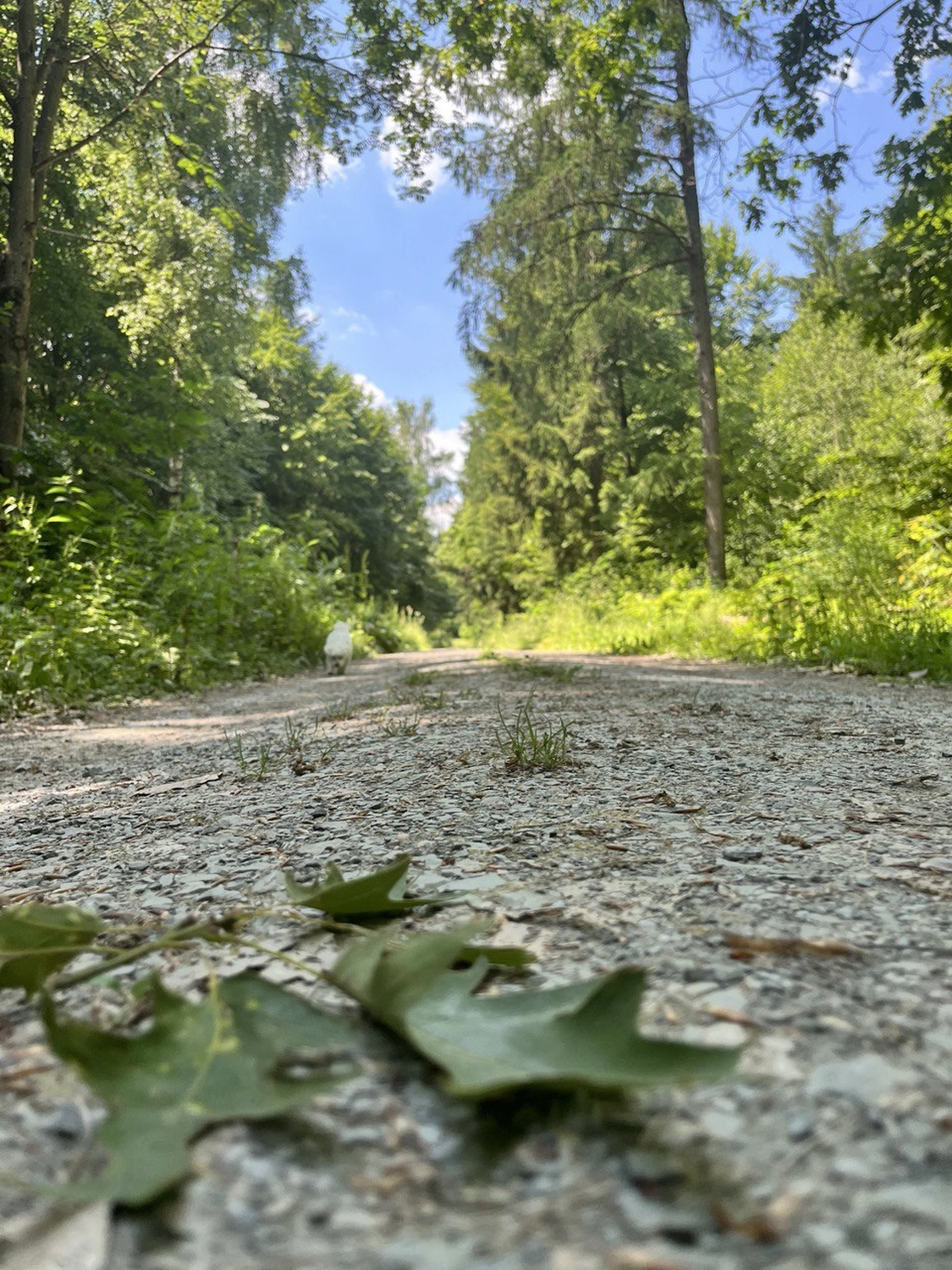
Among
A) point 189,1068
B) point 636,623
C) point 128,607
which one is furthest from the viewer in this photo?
point 636,623

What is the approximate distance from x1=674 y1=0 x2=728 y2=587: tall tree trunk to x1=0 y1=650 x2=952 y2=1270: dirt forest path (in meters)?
9.06

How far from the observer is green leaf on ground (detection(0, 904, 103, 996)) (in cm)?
90

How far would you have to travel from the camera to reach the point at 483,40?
8.18 metres

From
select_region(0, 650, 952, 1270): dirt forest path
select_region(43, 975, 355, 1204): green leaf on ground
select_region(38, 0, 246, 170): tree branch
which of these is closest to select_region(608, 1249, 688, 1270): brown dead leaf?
select_region(0, 650, 952, 1270): dirt forest path

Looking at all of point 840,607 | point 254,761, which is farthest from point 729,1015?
point 840,607

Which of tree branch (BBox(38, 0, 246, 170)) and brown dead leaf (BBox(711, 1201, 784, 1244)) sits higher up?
tree branch (BBox(38, 0, 246, 170))

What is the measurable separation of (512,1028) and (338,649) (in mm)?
7984

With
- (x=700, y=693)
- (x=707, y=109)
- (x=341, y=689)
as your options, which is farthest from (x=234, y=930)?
(x=707, y=109)

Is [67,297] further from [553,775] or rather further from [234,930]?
[234,930]

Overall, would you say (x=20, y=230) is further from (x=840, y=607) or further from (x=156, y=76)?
(x=840, y=607)

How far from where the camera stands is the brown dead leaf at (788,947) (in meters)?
0.99

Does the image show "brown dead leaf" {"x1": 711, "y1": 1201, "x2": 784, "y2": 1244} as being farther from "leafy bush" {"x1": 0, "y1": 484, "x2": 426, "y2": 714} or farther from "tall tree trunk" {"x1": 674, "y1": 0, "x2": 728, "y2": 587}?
"tall tree trunk" {"x1": 674, "y1": 0, "x2": 728, "y2": 587}

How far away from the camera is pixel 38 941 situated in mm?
947

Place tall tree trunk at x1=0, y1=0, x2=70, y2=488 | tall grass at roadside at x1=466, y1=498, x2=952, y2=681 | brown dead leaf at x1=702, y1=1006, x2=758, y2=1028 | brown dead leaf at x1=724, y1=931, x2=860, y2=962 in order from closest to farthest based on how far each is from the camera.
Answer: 1. brown dead leaf at x1=702, y1=1006, x2=758, y2=1028
2. brown dead leaf at x1=724, y1=931, x2=860, y2=962
3. tall grass at roadside at x1=466, y1=498, x2=952, y2=681
4. tall tree trunk at x1=0, y1=0, x2=70, y2=488
